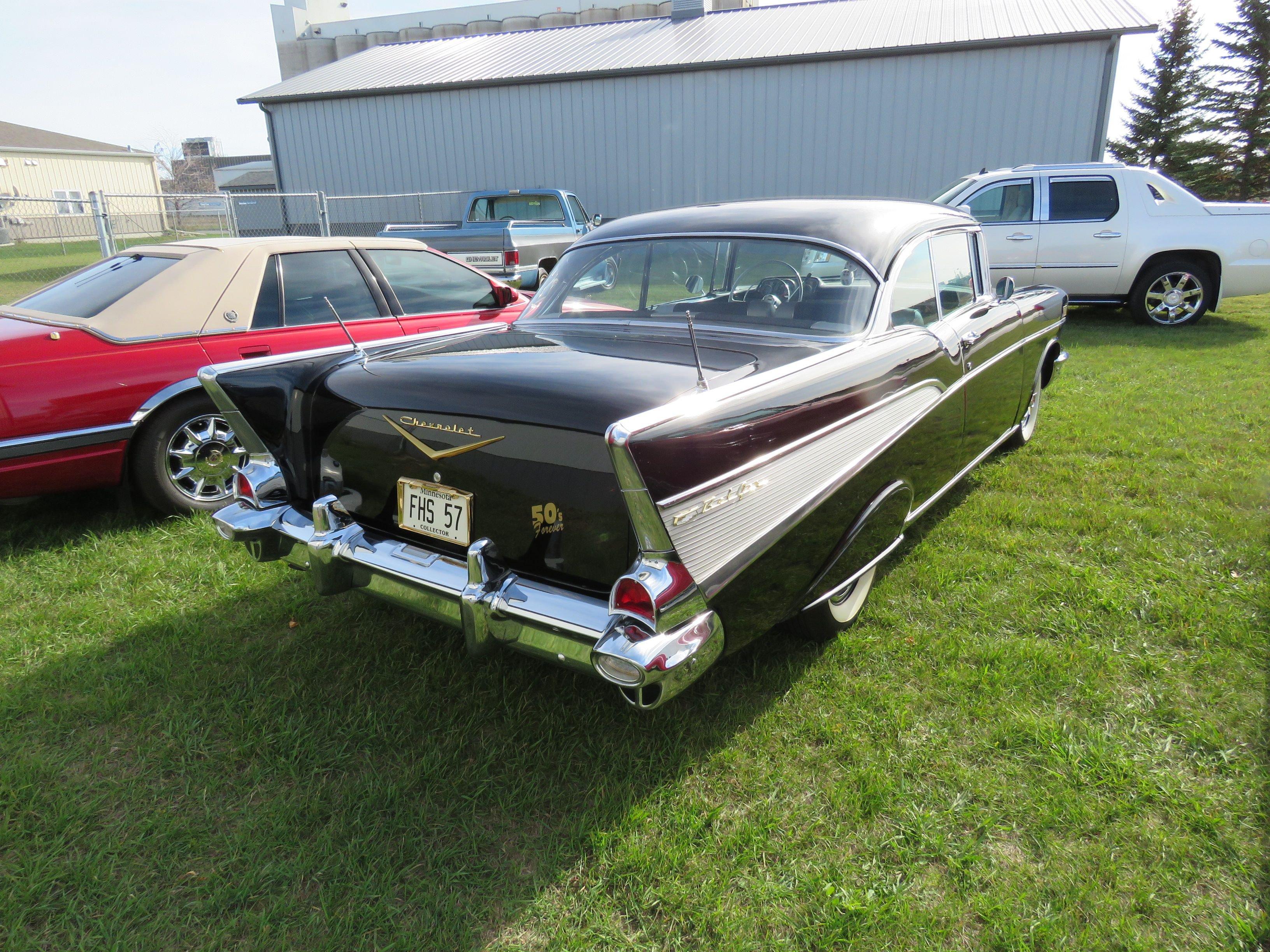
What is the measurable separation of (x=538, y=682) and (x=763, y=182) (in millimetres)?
15158

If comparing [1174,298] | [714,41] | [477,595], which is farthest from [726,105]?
[477,595]

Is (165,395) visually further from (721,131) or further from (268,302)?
(721,131)

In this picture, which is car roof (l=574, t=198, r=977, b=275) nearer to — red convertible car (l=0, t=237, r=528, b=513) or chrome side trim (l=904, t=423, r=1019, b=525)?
chrome side trim (l=904, t=423, r=1019, b=525)

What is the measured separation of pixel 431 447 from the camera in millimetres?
2373

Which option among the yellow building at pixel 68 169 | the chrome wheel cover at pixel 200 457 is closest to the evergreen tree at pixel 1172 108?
the chrome wheel cover at pixel 200 457

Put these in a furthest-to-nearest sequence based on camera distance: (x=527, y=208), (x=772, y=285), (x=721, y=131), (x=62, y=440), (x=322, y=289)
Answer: (x=721, y=131) < (x=527, y=208) < (x=322, y=289) < (x=62, y=440) < (x=772, y=285)

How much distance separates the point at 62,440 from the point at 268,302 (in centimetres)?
133

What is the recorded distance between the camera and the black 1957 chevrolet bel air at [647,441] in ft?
6.59

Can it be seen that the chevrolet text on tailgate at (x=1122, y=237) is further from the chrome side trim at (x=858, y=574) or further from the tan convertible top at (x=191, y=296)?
the tan convertible top at (x=191, y=296)

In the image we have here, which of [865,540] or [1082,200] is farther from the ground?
[1082,200]

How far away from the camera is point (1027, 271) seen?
9.37m

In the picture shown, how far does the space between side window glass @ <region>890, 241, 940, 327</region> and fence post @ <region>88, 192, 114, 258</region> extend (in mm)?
9960

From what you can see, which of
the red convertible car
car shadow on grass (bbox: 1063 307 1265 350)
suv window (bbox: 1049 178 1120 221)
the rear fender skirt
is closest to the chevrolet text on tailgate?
suv window (bbox: 1049 178 1120 221)

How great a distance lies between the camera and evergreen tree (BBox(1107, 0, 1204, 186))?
26828mm
